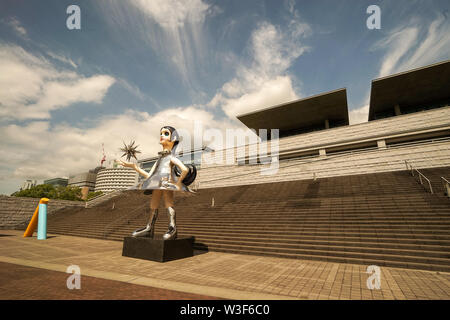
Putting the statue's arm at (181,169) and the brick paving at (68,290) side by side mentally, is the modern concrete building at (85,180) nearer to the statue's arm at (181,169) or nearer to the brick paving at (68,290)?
the statue's arm at (181,169)

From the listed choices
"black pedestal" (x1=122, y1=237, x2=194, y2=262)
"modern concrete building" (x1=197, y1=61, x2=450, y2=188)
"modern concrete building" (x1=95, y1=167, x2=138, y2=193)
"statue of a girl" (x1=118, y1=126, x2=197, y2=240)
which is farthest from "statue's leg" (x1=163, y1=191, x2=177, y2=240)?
"modern concrete building" (x1=95, y1=167, x2=138, y2=193)

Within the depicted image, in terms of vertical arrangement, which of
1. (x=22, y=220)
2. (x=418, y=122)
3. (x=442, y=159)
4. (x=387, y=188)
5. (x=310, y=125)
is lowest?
(x=22, y=220)

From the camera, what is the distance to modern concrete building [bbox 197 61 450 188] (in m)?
18.5

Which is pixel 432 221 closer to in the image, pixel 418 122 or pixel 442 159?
pixel 442 159

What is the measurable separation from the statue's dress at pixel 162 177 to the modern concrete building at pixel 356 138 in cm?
1721

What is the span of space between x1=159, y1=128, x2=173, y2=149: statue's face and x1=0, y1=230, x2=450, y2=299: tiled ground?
3875 millimetres

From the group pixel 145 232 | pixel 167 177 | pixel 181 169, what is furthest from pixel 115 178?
pixel 181 169

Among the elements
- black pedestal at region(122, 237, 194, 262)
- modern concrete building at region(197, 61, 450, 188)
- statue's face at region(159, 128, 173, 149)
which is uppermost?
modern concrete building at region(197, 61, 450, 188)

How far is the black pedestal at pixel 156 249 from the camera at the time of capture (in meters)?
6.71

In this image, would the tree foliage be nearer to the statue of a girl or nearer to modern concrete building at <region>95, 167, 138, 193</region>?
the statue of a girl

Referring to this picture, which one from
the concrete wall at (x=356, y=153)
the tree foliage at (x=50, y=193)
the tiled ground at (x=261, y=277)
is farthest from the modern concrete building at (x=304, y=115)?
the tree foliage at (x=50, y=193)
